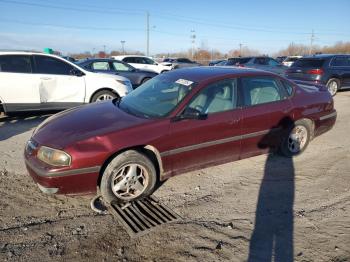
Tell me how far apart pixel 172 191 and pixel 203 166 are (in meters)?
0.56

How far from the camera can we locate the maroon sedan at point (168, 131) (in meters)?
3.47

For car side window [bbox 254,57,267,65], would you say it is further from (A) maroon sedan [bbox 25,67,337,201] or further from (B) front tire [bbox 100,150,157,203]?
(B) front tire [bbox 100,150,157,203]

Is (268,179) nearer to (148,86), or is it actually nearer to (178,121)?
(178,121)

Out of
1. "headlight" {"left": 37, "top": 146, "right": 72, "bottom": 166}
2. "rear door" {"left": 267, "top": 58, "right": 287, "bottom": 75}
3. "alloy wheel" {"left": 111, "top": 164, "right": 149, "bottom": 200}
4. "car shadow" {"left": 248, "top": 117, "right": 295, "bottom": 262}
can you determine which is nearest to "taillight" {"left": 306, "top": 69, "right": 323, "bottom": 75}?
"rear door" {"left": 267, "top": 58, "right": 287, "bottom": 75}

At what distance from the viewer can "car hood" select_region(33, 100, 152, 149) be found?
3.57 m

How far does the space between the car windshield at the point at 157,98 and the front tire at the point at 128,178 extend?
65cm

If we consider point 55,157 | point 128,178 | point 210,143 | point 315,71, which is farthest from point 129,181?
point 315,71

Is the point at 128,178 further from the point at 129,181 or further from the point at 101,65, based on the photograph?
the point at 101,65

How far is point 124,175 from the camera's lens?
12.1 feet

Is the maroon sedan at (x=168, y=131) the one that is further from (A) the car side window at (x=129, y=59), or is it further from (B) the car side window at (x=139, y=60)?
(B) the car side window at (x=139, y=60)

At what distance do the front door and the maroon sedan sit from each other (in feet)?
0.04

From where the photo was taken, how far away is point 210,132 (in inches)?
163

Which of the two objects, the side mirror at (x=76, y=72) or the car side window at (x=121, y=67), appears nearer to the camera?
the side mirror at (x=76, y=72)

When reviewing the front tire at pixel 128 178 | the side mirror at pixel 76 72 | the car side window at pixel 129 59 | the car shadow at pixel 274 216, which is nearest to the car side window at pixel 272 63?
the car side window at pixel 129 59
